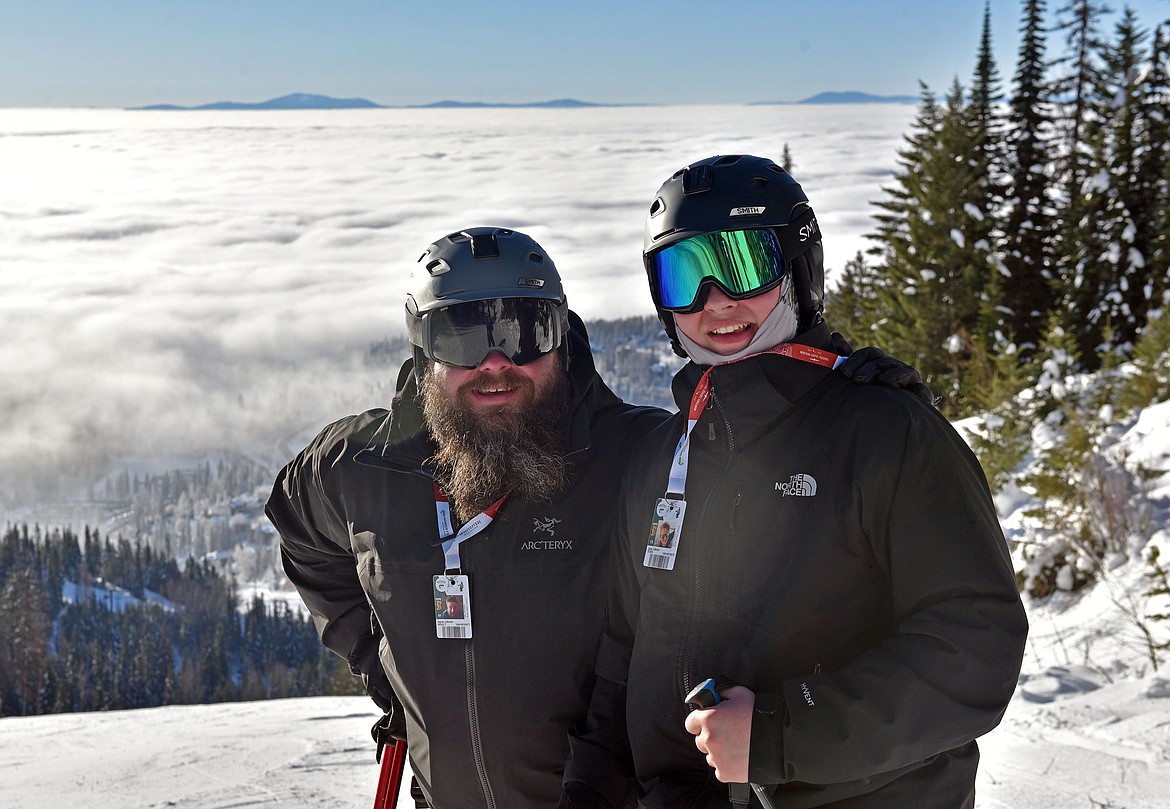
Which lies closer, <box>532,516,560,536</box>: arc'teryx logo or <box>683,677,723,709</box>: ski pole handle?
<box>683,677,723,709</box>: ski pole handle

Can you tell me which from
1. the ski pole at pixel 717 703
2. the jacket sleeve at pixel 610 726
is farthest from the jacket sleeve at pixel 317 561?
the ski pole at pixel 717 703

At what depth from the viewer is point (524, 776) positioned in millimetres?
2896

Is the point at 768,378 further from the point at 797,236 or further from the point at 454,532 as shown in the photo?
the point at 454,532

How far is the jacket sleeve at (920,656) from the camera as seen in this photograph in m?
1.84

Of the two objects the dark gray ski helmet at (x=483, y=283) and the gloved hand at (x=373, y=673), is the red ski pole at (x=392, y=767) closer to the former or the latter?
the gloved hand at (x=373, y=673)

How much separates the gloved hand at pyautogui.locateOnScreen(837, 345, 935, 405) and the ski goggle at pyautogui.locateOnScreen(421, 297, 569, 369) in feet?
4.21

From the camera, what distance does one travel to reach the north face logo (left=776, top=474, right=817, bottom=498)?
2.04 m

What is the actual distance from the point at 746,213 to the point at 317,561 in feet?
6.97

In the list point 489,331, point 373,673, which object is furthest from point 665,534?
point 373,673

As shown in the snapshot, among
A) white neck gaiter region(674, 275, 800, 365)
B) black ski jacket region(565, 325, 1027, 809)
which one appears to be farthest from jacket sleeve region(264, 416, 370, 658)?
white neck gaiter region(674, 275, 800, 365)

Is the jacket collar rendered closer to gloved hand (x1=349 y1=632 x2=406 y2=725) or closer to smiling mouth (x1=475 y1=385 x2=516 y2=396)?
smiling mouth (x1=475 y1=385 x2=516 y2=396)

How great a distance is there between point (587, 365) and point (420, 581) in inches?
35.5

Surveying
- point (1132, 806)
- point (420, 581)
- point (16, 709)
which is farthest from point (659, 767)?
point (16, 709)

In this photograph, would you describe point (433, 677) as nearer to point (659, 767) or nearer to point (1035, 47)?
point (659, 767)
